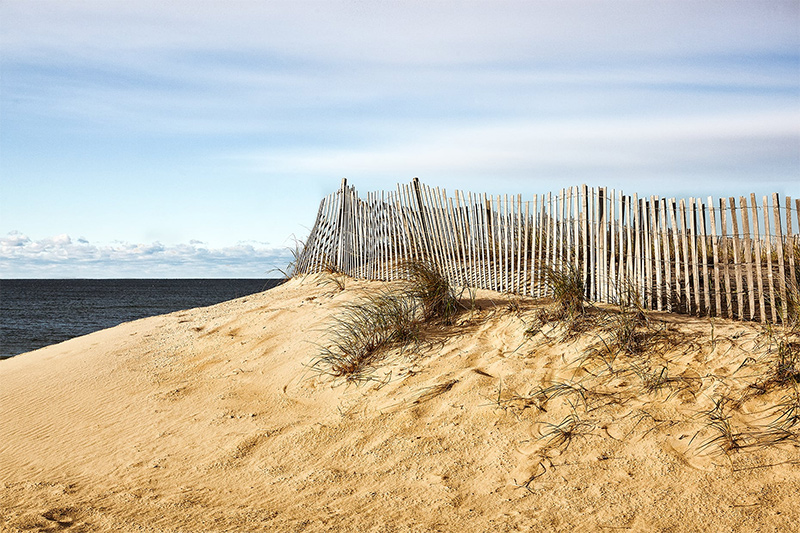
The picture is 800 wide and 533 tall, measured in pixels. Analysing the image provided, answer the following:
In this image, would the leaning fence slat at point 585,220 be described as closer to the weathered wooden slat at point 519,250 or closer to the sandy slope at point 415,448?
the weathered wooden slat at point 519,250

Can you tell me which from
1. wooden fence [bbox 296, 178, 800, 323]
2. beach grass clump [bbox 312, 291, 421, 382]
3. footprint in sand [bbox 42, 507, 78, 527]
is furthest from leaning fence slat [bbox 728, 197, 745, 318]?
footprint in sand [bbox 42, 507, 78, 527]

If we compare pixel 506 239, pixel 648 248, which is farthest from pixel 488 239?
pixel 648 248

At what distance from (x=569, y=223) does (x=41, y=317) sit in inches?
1453

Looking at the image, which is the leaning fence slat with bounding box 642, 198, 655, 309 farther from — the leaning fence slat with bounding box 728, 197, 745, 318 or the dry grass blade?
the dry grass blade

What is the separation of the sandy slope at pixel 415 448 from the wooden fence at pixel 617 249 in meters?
0.83

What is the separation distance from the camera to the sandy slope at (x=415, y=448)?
144 inches

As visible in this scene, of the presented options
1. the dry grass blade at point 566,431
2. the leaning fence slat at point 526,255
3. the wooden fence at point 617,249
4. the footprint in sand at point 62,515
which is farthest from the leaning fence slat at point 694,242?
the footprint in sand at point 62,515

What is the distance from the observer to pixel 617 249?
275 inches

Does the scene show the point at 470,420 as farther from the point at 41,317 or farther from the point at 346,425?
the point at 41,317

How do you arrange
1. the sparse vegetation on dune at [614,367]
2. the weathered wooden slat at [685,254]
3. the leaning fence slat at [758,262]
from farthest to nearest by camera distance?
the weathered wooden slat at [685,254]
the leaning fence slat at [758,262]
the sparse vegetation on dune at [614,367]

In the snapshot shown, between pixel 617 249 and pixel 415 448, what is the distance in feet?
12.5

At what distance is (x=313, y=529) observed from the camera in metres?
3.57

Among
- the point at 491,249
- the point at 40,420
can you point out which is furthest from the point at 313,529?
the point at 491,249

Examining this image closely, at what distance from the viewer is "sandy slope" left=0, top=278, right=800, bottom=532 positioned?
3662 mm
